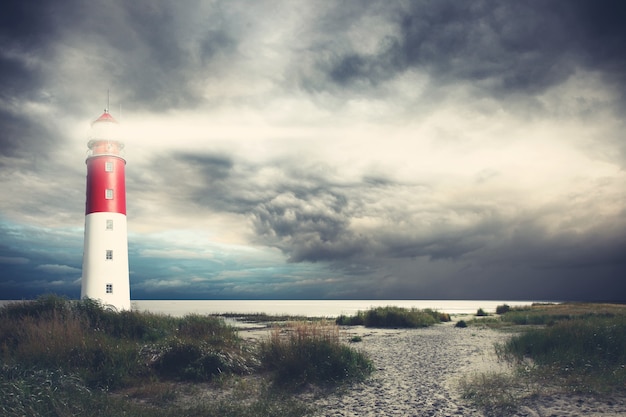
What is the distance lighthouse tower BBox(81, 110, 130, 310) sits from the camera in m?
32.1

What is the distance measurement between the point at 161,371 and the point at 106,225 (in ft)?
72.7

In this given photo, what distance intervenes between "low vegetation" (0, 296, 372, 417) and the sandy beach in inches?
38.4

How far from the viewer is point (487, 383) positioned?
11.7 metres

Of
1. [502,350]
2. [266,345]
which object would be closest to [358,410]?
[266,345]

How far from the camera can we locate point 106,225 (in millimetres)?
32625

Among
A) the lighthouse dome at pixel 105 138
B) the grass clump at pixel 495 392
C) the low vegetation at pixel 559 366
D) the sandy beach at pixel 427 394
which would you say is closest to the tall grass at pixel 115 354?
the sandy beach at pixel 427 394

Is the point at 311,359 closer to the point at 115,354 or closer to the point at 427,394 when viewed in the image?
the point at 427,394

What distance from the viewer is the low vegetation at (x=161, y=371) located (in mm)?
9492

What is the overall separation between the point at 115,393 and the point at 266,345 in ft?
15.4

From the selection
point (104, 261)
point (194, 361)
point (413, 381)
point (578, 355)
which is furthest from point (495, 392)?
point (104, 261)

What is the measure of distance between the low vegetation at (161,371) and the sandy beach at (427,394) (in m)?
0.98

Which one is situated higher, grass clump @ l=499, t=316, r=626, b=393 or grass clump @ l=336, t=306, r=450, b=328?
grass clump @ l=499, t=316, r=626, b=393

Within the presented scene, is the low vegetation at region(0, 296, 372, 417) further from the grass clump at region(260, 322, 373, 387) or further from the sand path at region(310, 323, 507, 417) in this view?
the sand path at region(310, 323, 507, 417)

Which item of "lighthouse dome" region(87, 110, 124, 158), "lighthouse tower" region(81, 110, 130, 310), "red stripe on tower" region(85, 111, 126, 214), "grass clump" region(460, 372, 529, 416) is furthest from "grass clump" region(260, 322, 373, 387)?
"lighthouse dome" region(87, 110, 124, 158)
